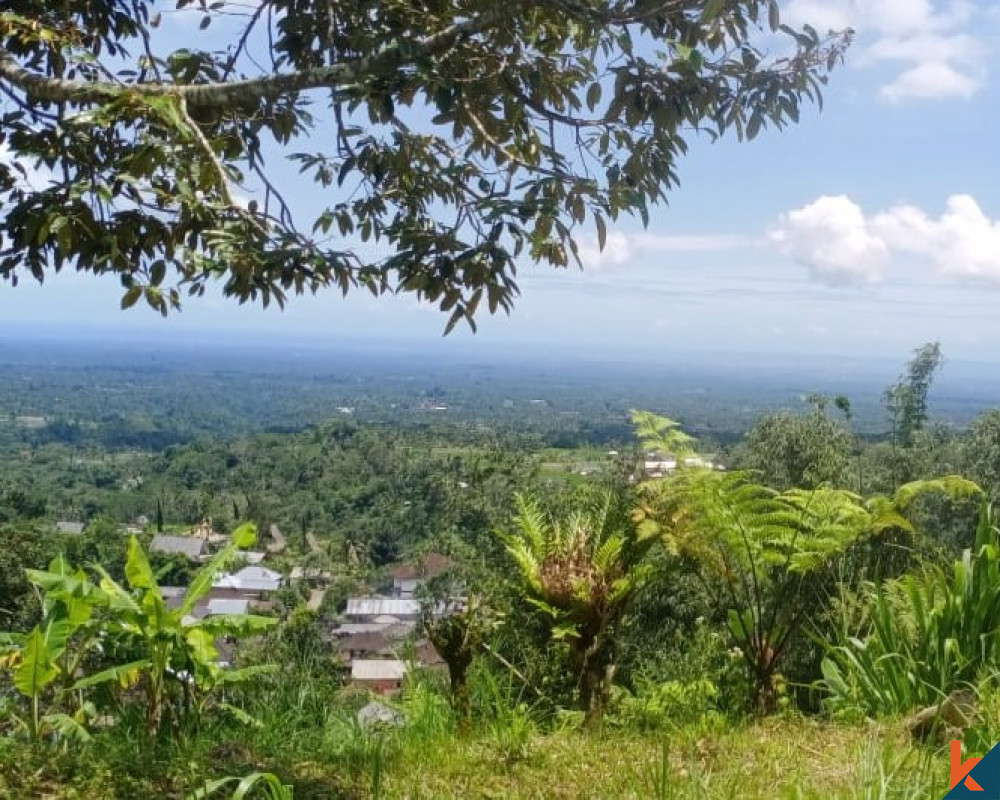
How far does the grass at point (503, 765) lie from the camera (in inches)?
91.4

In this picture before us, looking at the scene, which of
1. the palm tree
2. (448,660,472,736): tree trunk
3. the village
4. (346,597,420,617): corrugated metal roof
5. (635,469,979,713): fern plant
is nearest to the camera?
(448,660,472,736): tree trunk

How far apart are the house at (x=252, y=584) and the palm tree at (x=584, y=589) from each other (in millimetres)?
19349

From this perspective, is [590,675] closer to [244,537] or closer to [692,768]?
[692,768]

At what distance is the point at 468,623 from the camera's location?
3.19 m

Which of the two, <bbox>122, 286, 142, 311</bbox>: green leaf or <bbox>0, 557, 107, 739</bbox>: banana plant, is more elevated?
<bbox>122, 286, 142, 311</bbox>: green leaf

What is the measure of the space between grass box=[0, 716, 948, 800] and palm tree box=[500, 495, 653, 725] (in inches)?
14.2

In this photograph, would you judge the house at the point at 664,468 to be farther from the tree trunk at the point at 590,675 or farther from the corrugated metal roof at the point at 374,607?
the corrugated metal roof at the point at 374,607

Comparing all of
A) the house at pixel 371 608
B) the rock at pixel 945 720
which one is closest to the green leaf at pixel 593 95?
the rock at pixel 945 720

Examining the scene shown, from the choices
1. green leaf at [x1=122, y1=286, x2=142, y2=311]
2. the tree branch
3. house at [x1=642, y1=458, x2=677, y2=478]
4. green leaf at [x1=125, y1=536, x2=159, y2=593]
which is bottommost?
green leaf at [x1=125, y1=536, x2=159, y2=593]

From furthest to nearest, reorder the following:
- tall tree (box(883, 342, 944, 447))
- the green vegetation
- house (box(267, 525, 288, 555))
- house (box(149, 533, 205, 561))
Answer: house (box(267, 525, 288, 555))
house (box(149, 533, 205, 561))
tall tree (box(883, 342, 944, 447))
the green vegetation

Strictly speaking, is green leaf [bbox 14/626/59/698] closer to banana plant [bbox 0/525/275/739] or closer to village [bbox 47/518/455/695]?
banana plant [bbox 0/525/275/739]

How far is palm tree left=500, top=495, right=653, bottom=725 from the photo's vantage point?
3.40 metres
